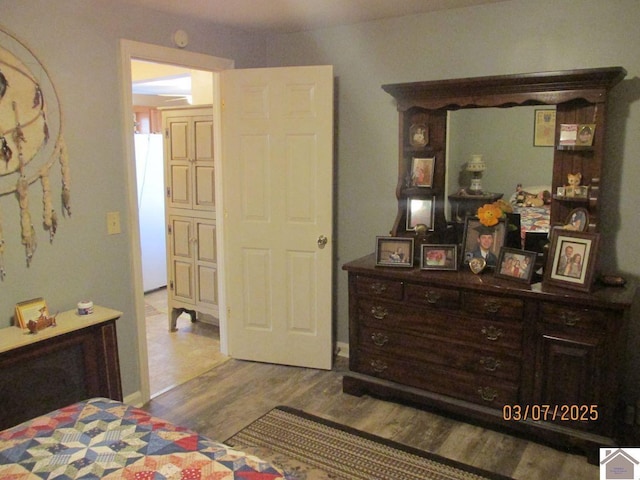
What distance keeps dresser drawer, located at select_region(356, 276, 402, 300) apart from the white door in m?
0.46

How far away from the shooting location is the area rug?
2.37m

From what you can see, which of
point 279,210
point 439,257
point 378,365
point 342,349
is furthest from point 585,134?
point 342,349

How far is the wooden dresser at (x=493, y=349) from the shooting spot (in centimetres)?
239

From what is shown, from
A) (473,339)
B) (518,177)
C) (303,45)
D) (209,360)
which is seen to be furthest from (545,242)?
(209,360)

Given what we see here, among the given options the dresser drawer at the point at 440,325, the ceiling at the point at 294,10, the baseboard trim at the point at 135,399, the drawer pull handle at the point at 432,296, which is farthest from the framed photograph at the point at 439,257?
the baseboard trim at the point at 135,399

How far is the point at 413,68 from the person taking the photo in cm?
322

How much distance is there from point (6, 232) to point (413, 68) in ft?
8.10

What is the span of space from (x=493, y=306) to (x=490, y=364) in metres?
0.32

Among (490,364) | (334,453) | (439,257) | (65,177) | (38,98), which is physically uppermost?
(38,98)

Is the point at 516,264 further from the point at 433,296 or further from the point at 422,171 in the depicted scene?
the point at 422,171

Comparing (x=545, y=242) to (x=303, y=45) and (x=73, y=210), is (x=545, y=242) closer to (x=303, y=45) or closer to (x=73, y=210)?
(x=303, y=45)

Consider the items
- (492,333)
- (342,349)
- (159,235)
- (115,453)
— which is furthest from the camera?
(159,235)

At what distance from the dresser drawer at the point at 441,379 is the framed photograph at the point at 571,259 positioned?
596 millimetres

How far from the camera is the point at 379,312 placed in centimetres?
298
